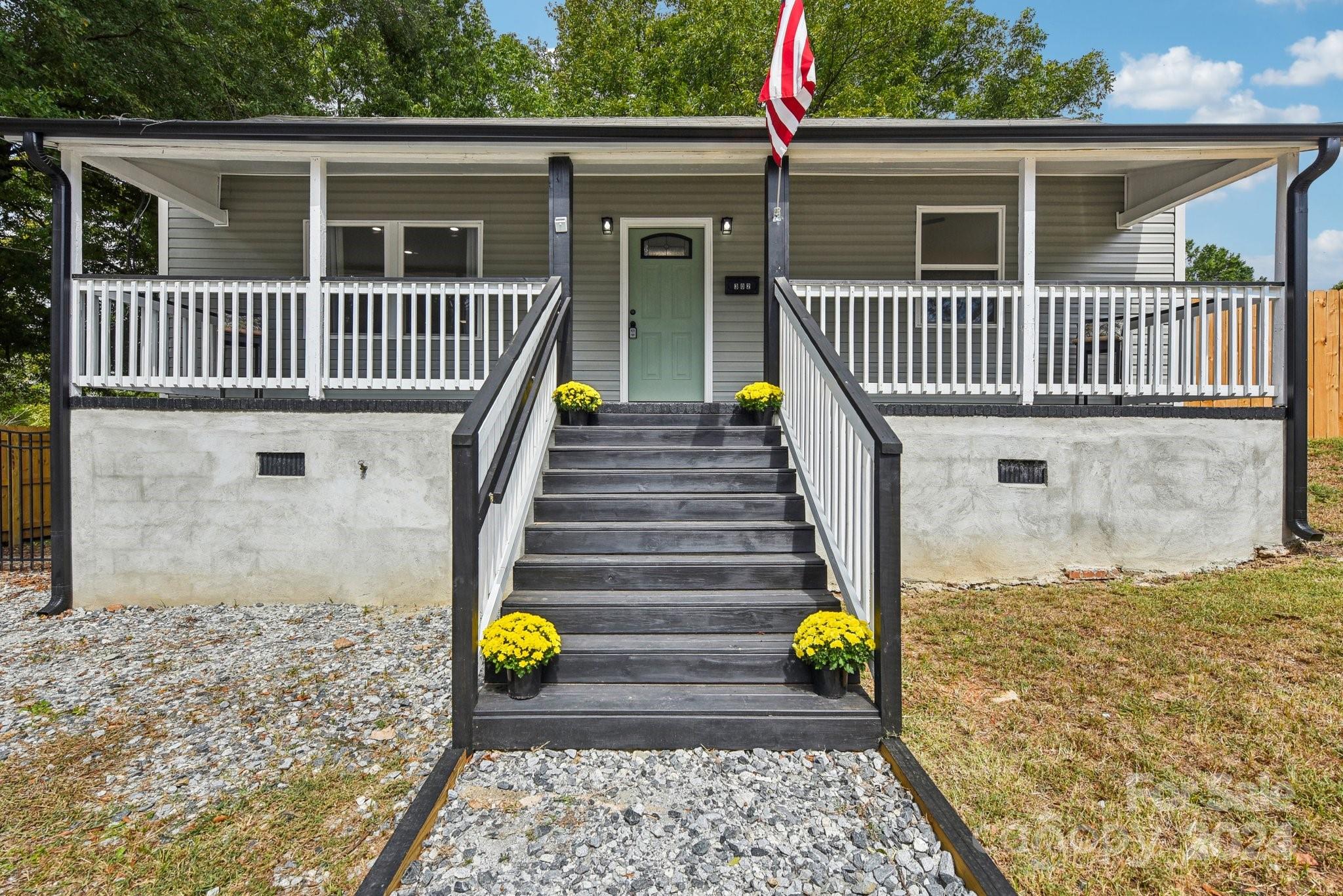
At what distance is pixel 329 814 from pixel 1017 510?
462 centimetres

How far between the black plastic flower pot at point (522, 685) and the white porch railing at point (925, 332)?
3222 mm

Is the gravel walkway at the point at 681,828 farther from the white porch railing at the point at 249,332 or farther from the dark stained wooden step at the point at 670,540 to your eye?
the white porch railing at the point at 249,332

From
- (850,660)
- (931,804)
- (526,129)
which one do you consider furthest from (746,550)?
(526,129)

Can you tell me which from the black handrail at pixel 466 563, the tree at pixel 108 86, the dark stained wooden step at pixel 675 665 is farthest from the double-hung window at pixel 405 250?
the dark stained wooden step at pixel 675 665

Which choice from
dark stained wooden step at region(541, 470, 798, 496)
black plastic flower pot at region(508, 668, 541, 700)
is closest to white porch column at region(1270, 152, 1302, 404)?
dark stained wooden step at region(541, 470, 798, 496)

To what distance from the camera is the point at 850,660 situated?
2721mm

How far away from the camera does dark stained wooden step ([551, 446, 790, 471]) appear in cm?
424

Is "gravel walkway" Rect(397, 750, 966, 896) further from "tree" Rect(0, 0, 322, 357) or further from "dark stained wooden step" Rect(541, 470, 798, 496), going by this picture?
"tree" Rect(0, 0, 322, 357)

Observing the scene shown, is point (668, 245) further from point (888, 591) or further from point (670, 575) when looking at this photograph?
point (888, 591)

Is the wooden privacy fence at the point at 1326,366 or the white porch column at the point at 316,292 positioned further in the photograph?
the wooden privacy fence at the point at 1326,366

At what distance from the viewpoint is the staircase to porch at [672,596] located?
265 cm

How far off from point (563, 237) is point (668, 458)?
7.01 ft

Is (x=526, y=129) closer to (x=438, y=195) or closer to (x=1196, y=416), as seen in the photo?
(x=438, y=195)

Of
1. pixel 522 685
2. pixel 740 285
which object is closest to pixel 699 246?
pixel 740 285
